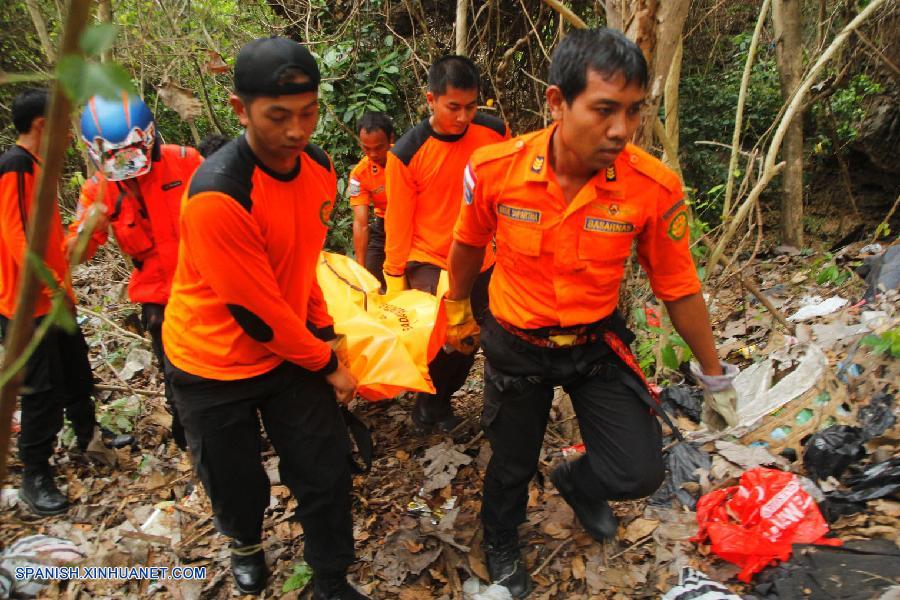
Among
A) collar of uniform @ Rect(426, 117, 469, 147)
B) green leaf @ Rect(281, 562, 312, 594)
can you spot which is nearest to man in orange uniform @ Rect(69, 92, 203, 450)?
collar of uniform @ Rect(426, 117, 469, 147)

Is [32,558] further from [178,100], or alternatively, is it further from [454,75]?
[178,100]

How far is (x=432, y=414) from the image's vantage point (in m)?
4.02

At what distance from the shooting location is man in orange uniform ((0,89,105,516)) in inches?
121

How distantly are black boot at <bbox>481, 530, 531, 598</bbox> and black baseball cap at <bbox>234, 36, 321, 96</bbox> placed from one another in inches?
82.2

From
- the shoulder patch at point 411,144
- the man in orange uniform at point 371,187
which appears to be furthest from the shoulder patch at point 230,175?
the man in orange uniform at point 371,187

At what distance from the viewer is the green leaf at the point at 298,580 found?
288 cm

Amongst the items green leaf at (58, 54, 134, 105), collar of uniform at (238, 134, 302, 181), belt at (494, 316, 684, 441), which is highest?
collar of uniform at (238, 134, 302, 181)

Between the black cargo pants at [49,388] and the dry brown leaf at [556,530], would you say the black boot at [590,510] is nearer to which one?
the dry brown leaf at [556,530]

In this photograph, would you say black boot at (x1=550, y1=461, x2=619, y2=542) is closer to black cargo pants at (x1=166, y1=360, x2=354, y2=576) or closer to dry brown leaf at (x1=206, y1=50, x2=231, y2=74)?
black cargo pants at (x1=166, y1=360, x2=354, y2=576)

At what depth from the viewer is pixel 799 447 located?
315 centimetres

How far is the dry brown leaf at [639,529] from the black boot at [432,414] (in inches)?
54.4

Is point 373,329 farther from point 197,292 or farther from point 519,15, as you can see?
point 519,15

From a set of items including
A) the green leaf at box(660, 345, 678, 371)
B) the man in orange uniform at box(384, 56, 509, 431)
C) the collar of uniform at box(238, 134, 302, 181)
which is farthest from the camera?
the man in orange uniform at box(384, 56, 509, 431)

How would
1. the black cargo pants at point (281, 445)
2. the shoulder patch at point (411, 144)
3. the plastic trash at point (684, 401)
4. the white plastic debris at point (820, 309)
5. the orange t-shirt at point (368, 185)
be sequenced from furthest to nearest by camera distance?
the orange t-shirt at point (368, 185)
the white plastic debris at point (820, 309)
the shoulder patch at point (411, 144)
the plastic trash at point (684, 401)
the black cargo pants at point (281, 445)
